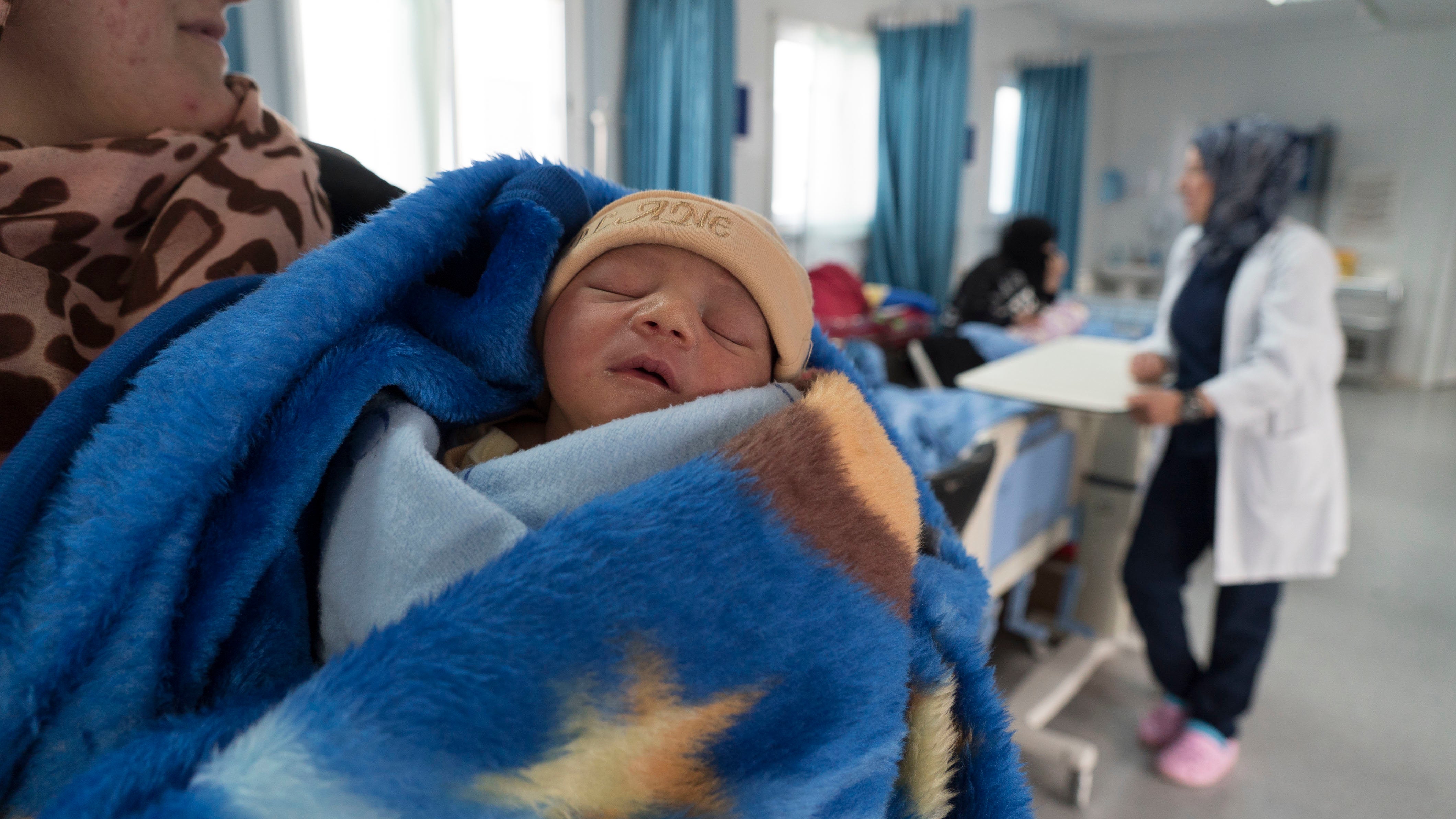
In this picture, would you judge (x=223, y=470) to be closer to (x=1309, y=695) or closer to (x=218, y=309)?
(x=218, y=309)

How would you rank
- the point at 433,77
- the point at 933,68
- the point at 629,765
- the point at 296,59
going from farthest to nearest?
the point at 933,68, the point at 433,77, the point at 296,59, the point at 629,765

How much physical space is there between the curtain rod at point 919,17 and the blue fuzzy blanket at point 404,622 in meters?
4.58

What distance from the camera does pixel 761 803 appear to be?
46 cm

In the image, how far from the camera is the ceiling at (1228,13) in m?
6.04

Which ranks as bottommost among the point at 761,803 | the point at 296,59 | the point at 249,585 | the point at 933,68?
the point at 761,803

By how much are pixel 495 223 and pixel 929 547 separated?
17.4 inches

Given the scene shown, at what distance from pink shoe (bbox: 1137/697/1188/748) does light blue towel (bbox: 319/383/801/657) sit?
2184 millimetres

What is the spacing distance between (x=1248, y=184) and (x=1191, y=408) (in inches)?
23.3

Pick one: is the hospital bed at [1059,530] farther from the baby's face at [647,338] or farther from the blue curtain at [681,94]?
the blue curtain at [681,94]

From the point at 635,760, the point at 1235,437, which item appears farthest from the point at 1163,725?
the point at 635,760

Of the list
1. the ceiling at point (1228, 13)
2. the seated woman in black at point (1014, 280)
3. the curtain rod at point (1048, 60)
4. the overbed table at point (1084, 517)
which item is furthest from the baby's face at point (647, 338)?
the curtain rod at point (1048, 60)

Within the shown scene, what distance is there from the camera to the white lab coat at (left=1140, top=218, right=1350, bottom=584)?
197 centimetres

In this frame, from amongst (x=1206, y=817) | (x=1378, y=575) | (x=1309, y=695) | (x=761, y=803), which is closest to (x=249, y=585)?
(x=761, y=803)

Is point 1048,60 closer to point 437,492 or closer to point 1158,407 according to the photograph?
point 1158,407
